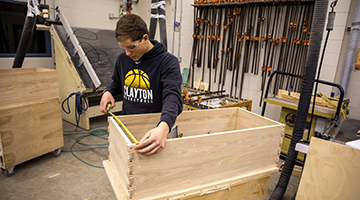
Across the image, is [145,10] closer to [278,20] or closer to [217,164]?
[278,20]

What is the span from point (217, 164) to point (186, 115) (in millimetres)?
438

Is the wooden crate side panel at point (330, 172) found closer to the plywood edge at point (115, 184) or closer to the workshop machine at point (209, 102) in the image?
the plywood edge at point (115, 184)

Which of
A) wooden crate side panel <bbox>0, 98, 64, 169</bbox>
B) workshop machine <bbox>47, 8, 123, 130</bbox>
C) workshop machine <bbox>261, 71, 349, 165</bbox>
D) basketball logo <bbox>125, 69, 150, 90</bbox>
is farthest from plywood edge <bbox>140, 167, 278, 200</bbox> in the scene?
workshop machine <bbox>47, 8, 123, 130</bbox>

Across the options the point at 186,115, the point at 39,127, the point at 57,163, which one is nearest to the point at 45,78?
the point at 39,127

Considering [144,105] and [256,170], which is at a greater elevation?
[144,105]

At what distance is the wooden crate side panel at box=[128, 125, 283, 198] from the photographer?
3.14 ft

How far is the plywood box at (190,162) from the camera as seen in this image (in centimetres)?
95

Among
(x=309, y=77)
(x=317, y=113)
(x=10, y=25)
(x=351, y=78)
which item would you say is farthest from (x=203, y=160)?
(x=10, y=25)

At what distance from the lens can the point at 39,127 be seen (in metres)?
2.21

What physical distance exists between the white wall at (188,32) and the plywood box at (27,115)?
1.75 m

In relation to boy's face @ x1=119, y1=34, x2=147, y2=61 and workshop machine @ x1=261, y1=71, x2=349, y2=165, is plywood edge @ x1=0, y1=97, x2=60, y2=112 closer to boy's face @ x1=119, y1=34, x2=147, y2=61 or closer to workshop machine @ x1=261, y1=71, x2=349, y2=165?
boy's face @ x1=119, y1=34, x2=147, y2=61

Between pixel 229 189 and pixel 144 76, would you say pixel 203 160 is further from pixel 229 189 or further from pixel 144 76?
pixel 144 76

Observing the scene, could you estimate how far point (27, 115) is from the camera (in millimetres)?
2090

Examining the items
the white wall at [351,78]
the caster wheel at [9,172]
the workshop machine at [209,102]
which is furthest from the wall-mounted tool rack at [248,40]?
the caster wheel at [9,172]
